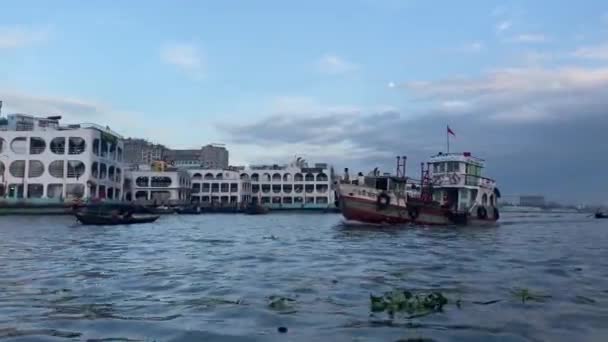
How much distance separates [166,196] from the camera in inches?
4321

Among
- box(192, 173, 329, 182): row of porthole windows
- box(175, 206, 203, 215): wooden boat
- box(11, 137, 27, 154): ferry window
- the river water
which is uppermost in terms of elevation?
box(11, 137, 27, 154): ferry window

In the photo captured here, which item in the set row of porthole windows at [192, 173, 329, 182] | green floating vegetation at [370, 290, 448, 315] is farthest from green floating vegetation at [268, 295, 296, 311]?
row of porthole windows at [192, 173, 329, 182]

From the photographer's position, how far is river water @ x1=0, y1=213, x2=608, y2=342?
27.6 ft

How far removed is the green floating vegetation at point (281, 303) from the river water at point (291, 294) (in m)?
0.11

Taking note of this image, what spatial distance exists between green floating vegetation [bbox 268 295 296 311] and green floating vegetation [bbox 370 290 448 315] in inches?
63.2

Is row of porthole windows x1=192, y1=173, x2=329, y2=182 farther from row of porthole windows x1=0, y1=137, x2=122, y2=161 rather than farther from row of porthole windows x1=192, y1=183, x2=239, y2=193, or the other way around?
row of porthole windows x1=0, y1=137, x2=122, y2=161

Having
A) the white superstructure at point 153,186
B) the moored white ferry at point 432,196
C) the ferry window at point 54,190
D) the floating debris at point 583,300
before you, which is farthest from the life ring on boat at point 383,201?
the white superstructure at point 153,186

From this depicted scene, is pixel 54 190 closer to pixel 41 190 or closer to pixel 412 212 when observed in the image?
pixel 41 190

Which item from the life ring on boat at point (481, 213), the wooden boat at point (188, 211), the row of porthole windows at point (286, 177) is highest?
the row of porthole windows at point (286, 177)

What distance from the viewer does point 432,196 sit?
51.3m

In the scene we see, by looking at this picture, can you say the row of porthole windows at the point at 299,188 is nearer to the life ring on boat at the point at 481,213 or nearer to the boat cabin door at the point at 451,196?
the boat cabin door at the point at 451,196

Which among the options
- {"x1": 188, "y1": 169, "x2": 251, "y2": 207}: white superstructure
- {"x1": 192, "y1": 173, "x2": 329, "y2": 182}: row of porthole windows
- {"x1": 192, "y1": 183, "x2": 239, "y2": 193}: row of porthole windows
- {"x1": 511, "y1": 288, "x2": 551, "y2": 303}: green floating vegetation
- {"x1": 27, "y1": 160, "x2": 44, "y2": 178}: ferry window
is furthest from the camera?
{"x1": 192, "y1": 173, "x2": 329, "y2": 182}: row of porthole windows

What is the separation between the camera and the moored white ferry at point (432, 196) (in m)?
42.1

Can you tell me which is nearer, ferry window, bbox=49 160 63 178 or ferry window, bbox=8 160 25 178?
ferry window, bbox=8 160 25 178
